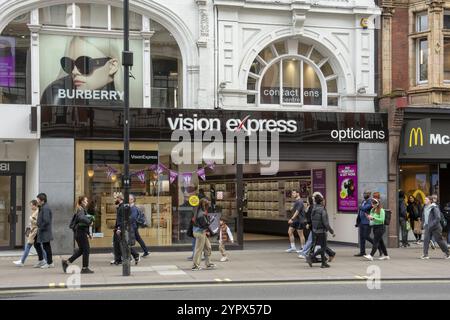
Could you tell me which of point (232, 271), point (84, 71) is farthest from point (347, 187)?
point (84, 71)

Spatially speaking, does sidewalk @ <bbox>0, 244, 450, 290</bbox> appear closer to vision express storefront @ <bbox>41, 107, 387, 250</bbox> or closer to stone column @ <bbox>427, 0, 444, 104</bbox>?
vision express storefront @ <bbox>41, 107, 387, 250</bbox>

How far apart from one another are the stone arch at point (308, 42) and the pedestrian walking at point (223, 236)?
464cm

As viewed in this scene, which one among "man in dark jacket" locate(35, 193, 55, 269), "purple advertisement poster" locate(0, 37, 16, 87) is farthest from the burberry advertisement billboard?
"man in dark jacket" locate(35, 193, 55, 269)

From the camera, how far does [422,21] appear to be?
21.6 meters

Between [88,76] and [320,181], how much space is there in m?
9.01

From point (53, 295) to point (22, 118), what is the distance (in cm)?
824

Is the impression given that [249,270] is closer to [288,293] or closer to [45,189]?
[288,293]

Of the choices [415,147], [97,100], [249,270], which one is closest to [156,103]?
[97,100]

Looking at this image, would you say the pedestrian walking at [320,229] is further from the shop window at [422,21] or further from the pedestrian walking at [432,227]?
the shop window at [422,21]

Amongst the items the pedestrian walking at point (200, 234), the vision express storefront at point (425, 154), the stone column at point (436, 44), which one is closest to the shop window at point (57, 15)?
the pedestrian walking at point (200, 234)

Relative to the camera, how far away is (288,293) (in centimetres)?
1211

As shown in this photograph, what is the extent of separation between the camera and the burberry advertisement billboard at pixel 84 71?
19.4m

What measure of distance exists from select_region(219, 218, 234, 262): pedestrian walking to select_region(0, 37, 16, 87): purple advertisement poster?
24.3 ft

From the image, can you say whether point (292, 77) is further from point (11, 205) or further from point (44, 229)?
point (11, 205)
